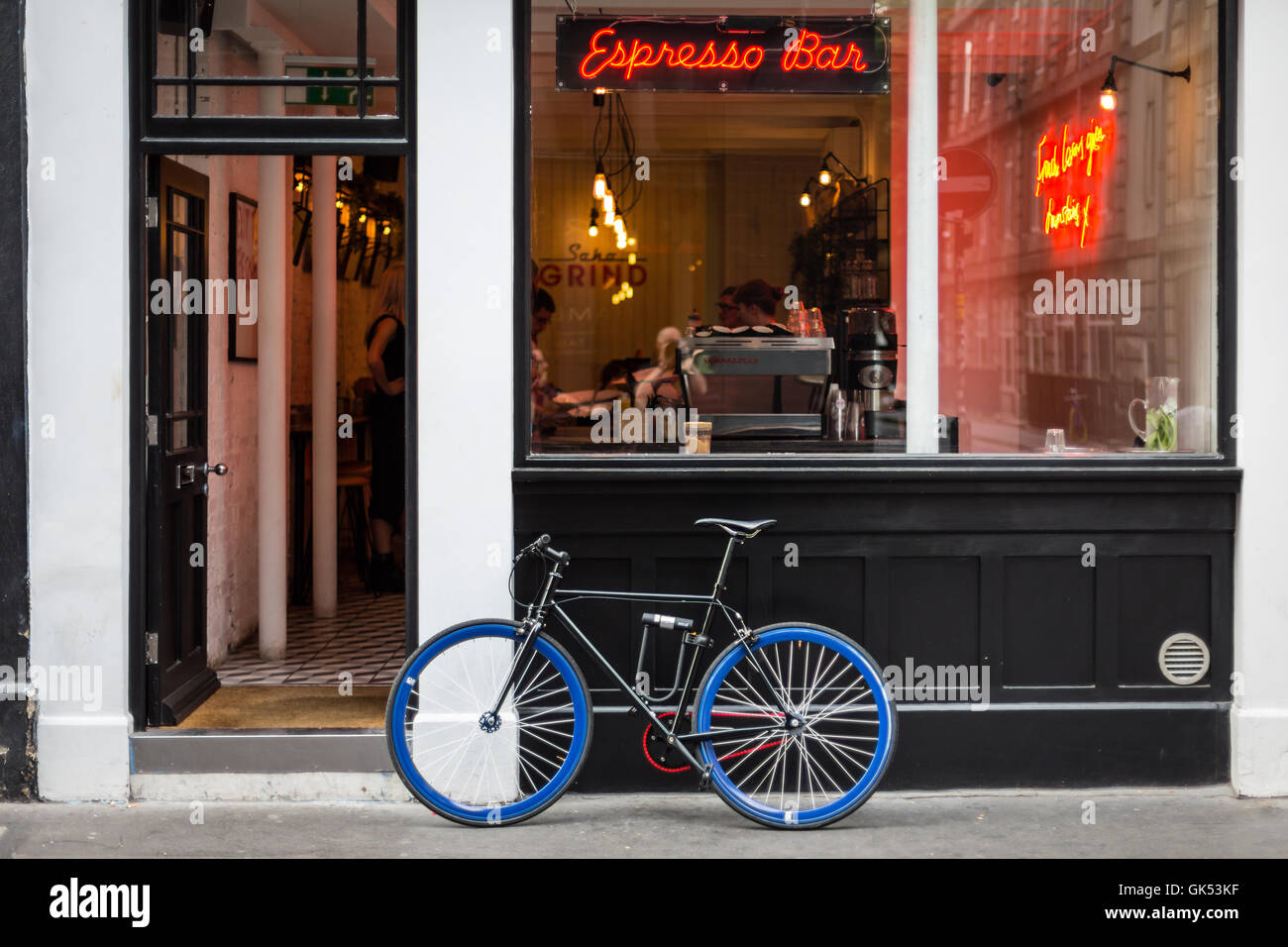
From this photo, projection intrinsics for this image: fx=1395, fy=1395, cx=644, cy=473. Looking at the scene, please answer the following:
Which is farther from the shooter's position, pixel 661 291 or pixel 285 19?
pixel 661 291

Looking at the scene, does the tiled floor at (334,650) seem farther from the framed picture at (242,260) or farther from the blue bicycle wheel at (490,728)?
the framed picture at (242,260)

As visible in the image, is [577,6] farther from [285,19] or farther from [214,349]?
[214,349]

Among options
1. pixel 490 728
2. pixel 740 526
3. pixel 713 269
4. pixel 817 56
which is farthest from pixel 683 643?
pixel 713 269

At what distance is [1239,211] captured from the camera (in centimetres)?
579

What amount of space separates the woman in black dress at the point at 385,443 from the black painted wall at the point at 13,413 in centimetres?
→ 414

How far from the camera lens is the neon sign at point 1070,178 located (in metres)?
7.12

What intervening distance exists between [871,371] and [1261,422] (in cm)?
166

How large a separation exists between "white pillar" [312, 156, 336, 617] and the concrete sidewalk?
11.3 feet

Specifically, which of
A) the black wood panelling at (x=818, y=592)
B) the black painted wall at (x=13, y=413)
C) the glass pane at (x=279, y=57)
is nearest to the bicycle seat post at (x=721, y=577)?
the black wood panelling at (x=818, y=592)

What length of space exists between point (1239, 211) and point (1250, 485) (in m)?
1.14

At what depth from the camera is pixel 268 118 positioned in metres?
5.78

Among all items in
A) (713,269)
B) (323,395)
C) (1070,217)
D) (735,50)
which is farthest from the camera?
(323,395)

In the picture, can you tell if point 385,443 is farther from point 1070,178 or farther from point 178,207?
point 1070,178

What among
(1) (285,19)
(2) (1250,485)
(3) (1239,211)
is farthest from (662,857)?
(1) (285,19)
